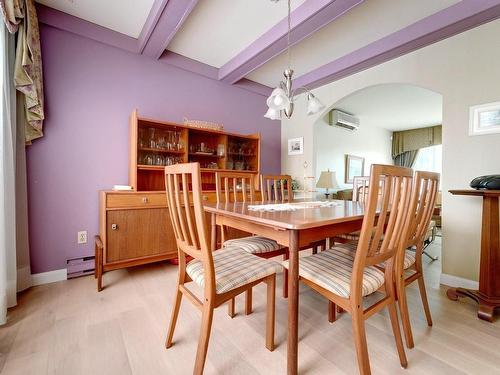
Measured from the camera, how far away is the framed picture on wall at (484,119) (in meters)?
1.89

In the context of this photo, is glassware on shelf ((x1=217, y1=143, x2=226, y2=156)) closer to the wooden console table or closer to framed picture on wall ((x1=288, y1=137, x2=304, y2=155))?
framed picture on wall ((x1=288, y1=137, x2=304, y2=155))

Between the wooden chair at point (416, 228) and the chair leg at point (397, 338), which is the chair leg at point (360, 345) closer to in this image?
the chair leg at point (397, 338)

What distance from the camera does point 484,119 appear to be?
1943mm

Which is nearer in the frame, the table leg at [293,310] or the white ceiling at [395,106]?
the table leg at [293,310]

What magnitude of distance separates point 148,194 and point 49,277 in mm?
1132

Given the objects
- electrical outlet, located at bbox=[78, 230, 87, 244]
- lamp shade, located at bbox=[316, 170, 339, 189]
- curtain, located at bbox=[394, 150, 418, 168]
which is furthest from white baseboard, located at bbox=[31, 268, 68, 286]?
curtain, located at bbox=[394, 150, 418, 168]

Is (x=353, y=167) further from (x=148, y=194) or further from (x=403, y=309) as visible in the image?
(x=148, y=194)

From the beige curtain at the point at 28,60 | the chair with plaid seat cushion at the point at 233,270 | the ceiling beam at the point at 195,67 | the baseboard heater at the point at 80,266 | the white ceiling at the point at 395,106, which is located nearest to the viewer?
the chair with plaid seat cushion at the point at 233,270

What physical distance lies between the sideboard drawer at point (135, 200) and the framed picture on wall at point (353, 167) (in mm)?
3970

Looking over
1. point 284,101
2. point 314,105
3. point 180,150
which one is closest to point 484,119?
point 314,105

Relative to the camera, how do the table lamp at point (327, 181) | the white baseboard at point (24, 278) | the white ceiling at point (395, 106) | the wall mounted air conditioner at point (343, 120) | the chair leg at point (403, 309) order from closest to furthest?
the chair leg at point (403, 309)
the white baseboard at point (24, 278)
the white ceiling at point (395, 106)
the table lamp at point (327, 181)
the wall mounted air conditioner at point (343, 120)

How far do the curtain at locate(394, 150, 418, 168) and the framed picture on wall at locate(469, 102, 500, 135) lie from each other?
4.53 meters

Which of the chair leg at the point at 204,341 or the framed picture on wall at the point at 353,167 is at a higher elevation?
the framed picture on wall at the point at 353,167

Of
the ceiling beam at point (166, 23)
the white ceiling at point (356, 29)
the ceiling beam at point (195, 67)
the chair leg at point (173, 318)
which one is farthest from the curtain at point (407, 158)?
the chair leg at point (173, 318)
